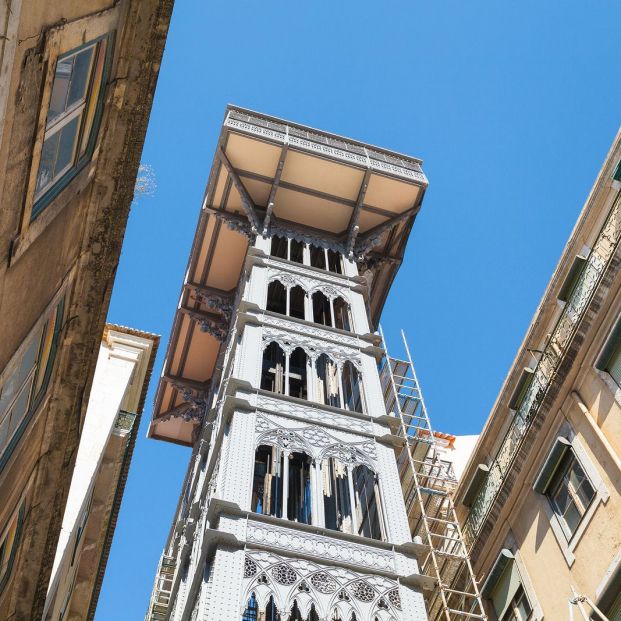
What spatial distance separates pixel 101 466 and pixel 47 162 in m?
14.4

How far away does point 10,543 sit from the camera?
1110cm

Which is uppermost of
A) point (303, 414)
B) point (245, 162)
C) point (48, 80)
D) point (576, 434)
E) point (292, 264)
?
point (245, 162)

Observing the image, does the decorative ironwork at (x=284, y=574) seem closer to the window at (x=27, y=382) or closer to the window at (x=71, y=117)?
Answer: the window at (x=27, y=382)

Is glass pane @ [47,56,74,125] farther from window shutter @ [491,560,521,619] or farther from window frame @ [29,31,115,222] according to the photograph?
window shutter @ [491,560,521,619]

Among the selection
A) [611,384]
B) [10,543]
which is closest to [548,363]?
[611,384]

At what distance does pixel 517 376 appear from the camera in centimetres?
1650

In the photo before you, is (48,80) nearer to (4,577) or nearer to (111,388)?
(4,577)

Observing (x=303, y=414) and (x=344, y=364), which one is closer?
(x=303, y=414)

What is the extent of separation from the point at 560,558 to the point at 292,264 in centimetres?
1134

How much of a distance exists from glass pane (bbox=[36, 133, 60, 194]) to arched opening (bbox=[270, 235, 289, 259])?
52.8 ft

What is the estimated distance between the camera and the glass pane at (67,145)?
760 centimetres

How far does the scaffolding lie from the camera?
14711mm

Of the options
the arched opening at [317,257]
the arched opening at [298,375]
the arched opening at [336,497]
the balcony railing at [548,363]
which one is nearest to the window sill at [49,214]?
the arched opening at [336,497]

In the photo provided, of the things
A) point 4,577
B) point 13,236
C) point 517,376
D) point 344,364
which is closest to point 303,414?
point 344,364
